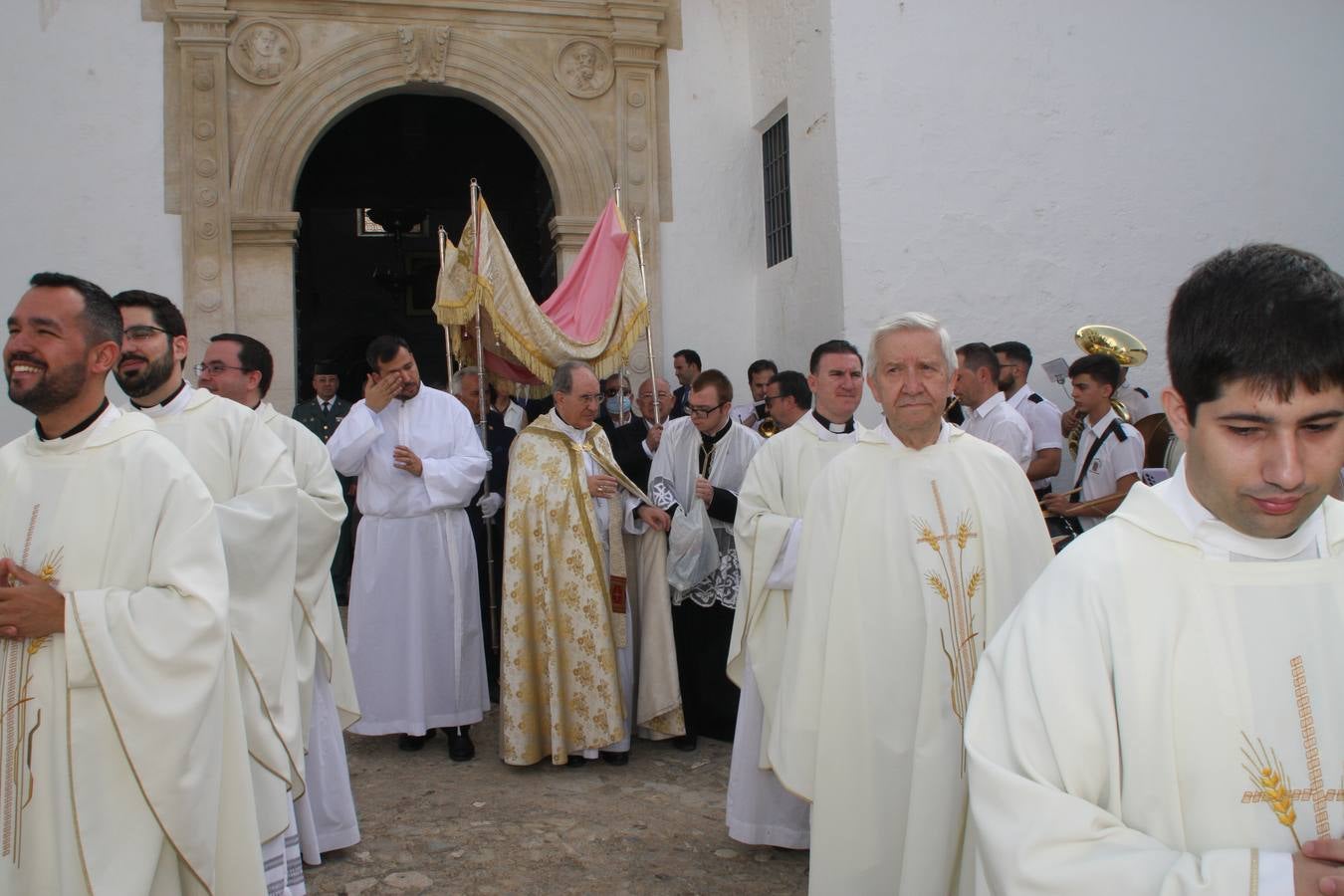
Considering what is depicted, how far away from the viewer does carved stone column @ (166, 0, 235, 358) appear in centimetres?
914

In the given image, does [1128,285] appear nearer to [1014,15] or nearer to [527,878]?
[1014,15]

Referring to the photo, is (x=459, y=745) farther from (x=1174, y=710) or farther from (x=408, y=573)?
(x=1174, y=710)

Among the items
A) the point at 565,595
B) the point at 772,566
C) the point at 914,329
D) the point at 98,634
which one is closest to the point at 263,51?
the point at 565,595

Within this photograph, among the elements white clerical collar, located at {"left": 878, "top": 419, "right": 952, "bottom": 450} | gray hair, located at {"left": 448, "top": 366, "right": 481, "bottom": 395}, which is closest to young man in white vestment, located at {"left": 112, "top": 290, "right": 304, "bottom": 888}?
white clerical collar, located at {"left": 878, "top": 419, "right": 952, "bottom": 450}

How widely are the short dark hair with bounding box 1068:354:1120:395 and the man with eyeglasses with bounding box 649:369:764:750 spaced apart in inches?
73.0

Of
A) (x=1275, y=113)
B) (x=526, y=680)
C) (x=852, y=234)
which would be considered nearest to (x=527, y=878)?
(x=526, y=680)

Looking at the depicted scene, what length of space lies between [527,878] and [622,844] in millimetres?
502

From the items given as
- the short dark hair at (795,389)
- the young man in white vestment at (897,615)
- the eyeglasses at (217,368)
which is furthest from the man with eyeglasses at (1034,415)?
the eyeglasses at (217,368)

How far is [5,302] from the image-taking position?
8773 mm

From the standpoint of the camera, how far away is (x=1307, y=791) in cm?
156

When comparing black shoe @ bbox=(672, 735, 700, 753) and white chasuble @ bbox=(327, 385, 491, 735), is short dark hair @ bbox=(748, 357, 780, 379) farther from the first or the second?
black shoe @ bbox=(672, 735, 700, 753)

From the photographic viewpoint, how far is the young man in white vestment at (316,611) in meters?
4.27

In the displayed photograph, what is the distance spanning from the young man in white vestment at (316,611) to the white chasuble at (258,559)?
0.61m

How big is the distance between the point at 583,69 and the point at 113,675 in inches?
336
